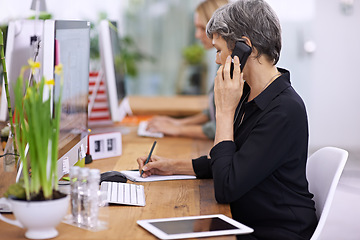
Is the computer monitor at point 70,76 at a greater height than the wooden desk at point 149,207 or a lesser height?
greater

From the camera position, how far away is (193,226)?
1.26 meters

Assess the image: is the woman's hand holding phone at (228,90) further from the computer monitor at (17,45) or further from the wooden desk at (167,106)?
the wooden desk at (167,106)

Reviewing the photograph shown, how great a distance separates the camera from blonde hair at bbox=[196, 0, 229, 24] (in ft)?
9.05

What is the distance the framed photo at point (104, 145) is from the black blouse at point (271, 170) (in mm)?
695

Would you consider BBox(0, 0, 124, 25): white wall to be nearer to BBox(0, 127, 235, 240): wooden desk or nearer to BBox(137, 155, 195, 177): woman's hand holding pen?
BBox(0, 127, 235, 240): wooden desk

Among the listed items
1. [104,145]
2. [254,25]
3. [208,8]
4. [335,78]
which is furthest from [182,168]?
[335,78]

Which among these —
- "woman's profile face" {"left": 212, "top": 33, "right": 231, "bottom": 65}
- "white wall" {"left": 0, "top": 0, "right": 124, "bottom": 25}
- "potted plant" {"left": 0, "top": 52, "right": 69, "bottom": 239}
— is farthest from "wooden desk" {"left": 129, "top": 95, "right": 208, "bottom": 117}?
"potted plant" {"left": 0, "top": 52, "right": 69, "bottom": 239}

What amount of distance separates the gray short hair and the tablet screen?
1.89 feet

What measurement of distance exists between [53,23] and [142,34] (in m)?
5.52

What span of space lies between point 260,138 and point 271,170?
10 centimetres

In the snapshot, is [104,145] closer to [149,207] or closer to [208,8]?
[149,207]

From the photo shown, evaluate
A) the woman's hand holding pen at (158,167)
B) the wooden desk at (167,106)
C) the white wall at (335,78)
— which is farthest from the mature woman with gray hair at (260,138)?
the white wall at (335,78)

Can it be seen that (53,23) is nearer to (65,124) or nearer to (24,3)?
(65,124)

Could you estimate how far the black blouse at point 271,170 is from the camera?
145cm
